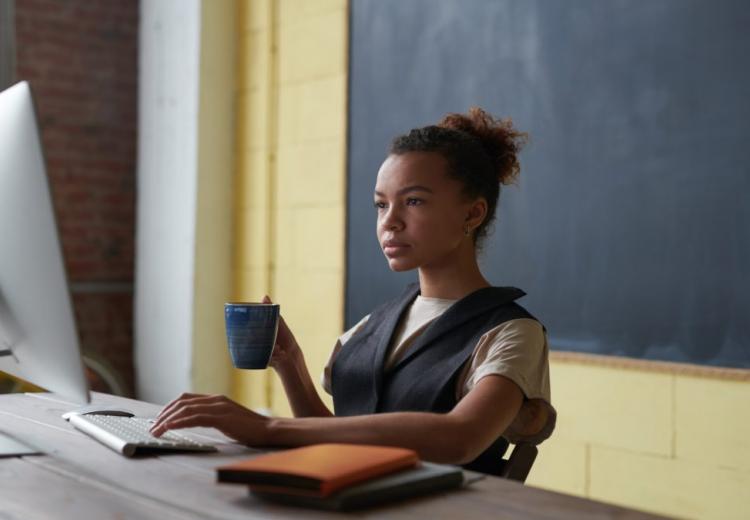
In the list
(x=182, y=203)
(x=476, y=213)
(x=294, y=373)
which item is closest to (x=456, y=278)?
(x=476, y=213)

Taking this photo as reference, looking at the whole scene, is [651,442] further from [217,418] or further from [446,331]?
[217,418]

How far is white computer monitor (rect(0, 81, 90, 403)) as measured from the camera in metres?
1.20

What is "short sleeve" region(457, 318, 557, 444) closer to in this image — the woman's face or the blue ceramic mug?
the woman's face

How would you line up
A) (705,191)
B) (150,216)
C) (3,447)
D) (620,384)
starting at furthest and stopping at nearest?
(150,216) → (620,384) → (705,191) → (3,447)

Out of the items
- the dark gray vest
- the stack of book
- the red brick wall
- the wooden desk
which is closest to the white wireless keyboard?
the wooden desk

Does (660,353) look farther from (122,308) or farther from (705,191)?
(122,308)

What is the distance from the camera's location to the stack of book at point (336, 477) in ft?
3.32

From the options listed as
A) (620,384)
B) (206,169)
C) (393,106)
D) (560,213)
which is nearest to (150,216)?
(206,169)

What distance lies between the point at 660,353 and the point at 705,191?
0.49 meters

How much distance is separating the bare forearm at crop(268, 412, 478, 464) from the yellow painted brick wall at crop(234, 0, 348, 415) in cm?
243

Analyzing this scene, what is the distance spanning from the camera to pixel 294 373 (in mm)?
1817

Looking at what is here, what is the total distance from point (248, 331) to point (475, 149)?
63cm

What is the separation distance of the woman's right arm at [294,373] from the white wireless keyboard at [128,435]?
0.32 m

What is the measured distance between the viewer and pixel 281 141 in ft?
13.5
